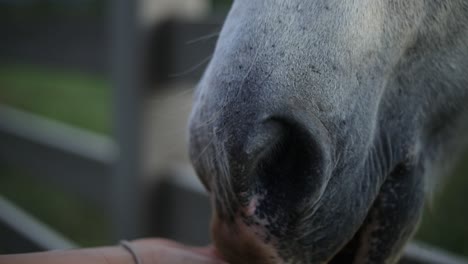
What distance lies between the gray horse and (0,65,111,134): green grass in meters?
3.60

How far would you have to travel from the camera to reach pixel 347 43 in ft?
2.47

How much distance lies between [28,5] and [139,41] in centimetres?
229

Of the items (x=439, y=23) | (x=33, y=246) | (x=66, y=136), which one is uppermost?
(x=439, y=23)

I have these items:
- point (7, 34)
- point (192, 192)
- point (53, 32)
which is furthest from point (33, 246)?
point (7, 34)

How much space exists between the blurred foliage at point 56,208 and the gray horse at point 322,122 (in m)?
2.20

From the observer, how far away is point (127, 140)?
212cm

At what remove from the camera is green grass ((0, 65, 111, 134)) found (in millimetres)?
4605

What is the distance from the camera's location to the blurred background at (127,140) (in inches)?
73.8

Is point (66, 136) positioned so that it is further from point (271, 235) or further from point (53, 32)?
point (271, 235)

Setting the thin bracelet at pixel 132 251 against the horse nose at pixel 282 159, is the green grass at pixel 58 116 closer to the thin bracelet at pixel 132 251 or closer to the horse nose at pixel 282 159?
the thin bracelet at pixel 132 251

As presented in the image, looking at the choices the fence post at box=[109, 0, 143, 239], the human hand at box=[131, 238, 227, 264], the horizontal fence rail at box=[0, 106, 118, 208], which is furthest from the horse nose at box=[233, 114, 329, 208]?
the horizontal fence rail at box=[0, 106, 118, 208]

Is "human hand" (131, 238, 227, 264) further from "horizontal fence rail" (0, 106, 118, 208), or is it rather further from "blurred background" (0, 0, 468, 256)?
"horizontal fence rail" (0, 106, 118, 208)

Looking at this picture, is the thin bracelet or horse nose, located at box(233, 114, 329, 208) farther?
the thin bracelet

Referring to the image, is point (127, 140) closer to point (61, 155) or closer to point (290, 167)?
point (61, 155)
